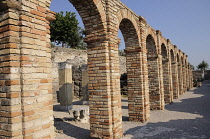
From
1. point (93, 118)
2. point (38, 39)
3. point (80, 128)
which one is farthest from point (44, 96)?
point (80, 128)

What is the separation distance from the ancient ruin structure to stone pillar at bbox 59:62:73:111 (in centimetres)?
365

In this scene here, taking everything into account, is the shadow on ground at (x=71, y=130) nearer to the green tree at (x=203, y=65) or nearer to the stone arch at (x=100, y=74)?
the stone arch at (x=100, y=74)

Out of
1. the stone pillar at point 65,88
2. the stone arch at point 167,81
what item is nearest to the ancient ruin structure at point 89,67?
the stone arch at point 167,81

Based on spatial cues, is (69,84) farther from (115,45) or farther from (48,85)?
(48,85)

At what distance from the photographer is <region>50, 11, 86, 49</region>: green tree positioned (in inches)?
1044

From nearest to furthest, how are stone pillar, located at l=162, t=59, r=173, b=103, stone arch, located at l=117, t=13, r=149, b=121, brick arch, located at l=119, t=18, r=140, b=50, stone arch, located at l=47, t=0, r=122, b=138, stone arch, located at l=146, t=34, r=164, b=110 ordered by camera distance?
stone arch, located at l=47, t=0, r=122, b=138 → brick arch, located at l=119, t=18, r=140, b=50 → stone arch, located at l=117, t=13, r=149, b=121 → stone arch, located at l=146, t=34, r=164, b=110 → stone pillar, located at l=162, t=59, r=173, b=103

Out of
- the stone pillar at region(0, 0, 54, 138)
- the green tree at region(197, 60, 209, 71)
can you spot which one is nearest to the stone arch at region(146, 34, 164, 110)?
the stone pillar at region(0, 0, 54, 138)

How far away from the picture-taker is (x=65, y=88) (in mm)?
9062

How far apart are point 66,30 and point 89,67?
77.4 ft

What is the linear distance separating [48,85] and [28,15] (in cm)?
110

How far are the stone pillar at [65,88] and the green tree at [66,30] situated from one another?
59.7ft

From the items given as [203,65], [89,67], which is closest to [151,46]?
[89,67]

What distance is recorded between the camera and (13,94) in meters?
2.35

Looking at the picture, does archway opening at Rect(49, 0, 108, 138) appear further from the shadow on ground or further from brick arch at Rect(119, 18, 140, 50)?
brick arch at Rect(119, 18, 140, 50)
